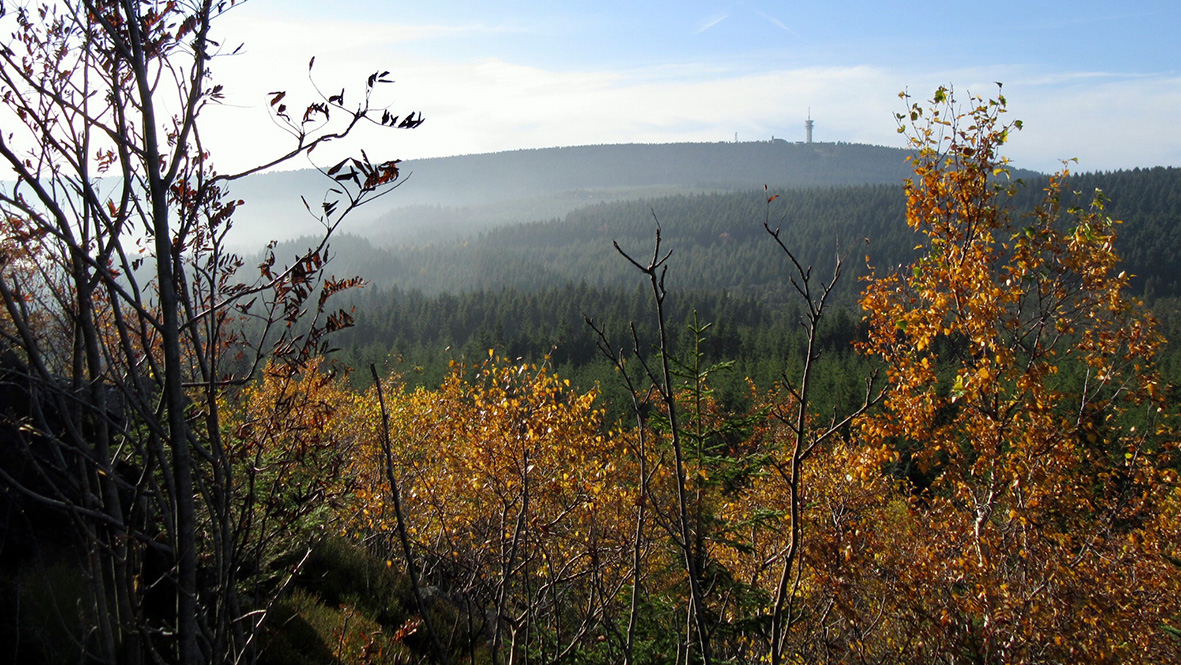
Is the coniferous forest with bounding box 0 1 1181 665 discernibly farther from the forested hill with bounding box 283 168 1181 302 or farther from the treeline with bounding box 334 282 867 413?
the forested hill with bounding box 283 168 1181 302

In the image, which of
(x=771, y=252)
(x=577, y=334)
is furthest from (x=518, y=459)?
(x=771, y=252)

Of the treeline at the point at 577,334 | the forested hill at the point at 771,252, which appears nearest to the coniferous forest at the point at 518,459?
the treeline at the point at 577,334

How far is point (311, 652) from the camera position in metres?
6.14

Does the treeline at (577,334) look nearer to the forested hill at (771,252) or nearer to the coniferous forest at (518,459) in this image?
the forested hill at (771,252)

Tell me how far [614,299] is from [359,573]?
93.7 meters

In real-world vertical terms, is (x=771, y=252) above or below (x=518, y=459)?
below

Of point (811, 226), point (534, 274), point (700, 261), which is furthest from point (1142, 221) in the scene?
point (534, 274)

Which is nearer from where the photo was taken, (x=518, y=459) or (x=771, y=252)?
(x=518, y=459)

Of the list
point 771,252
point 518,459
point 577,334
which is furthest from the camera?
point 771,252

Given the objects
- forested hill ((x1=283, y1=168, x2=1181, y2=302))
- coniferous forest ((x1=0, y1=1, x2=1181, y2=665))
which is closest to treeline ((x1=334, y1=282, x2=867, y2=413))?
forested hill ((x1=283, y1=168, x2=1181, y2=302))

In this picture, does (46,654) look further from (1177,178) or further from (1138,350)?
(1177,178)

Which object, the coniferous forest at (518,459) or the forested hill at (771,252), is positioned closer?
the coniferous forest at (518,459)

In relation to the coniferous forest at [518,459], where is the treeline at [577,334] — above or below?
below

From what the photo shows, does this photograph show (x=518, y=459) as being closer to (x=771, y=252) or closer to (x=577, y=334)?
(x=577, y=334)
